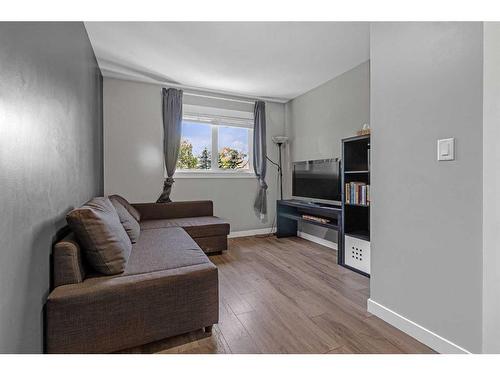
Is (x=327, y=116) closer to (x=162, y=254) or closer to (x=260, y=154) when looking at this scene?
(x=260, y=154)

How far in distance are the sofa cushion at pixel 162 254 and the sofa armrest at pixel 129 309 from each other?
9 centimetres

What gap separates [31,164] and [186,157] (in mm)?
2889

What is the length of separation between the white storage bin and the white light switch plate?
1.31 meters

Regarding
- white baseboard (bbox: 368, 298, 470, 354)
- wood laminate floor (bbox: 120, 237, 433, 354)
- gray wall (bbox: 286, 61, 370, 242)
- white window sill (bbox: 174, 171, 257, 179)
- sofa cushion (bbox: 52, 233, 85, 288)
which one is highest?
gray wall (bbox: 286, 61, 370, 242)

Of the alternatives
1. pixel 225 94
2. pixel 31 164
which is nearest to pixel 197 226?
pixel 31 164

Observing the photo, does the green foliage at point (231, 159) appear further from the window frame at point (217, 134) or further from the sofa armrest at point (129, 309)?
the sofa armrest at point (129, 309)

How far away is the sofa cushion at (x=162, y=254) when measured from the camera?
151cm

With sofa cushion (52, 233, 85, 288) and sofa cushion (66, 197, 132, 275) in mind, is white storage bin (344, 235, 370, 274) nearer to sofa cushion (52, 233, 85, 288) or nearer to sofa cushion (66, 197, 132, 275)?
sofa cushion (66, 197, 132, 275)

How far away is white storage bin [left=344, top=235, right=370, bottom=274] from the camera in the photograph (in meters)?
2.40

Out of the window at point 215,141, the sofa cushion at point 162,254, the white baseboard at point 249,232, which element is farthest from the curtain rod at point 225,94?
the sofa cushion at point 162,254

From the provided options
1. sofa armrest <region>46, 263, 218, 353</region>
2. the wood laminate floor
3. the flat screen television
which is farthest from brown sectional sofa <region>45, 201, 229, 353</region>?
the flat screen television

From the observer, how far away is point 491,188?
1.09 m
